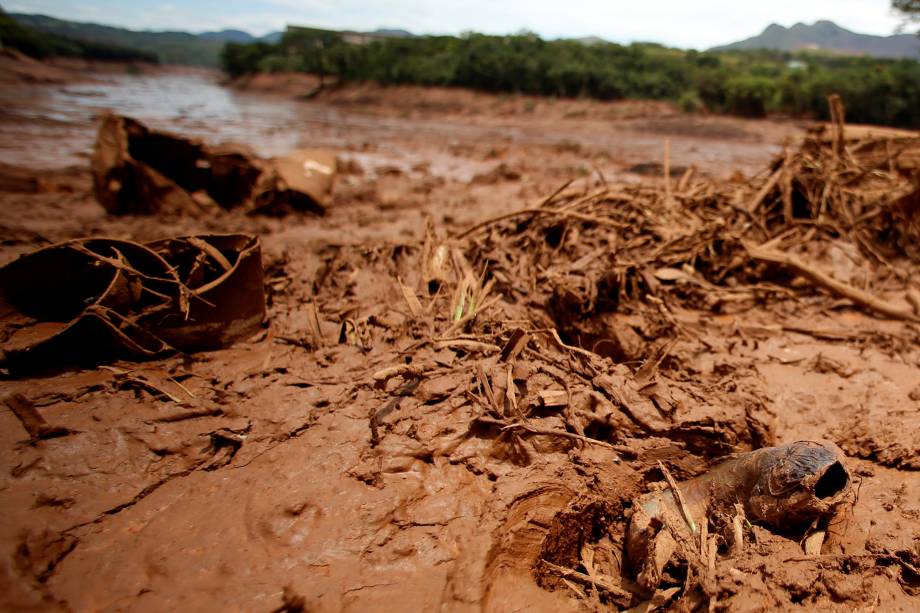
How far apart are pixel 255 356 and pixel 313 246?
1921 millimetres

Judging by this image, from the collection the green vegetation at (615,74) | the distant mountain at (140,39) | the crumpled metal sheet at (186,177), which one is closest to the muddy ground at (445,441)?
the crumpled metal sheet at (186,177)

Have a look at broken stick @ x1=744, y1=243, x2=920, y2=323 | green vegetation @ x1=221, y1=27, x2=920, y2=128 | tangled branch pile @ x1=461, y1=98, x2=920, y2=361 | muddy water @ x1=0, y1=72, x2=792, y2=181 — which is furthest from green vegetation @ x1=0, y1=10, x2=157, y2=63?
broken stick @ x1=744, y1=243, x2=920, y2=323

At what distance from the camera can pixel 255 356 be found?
2.55 m

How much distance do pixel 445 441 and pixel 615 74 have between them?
33.8 metres

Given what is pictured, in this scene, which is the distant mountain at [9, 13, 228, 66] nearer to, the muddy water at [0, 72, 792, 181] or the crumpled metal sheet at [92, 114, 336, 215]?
the muddy water at [0, 72, 792, 181]

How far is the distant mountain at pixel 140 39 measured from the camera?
98.1 meters

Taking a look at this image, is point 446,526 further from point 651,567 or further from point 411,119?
point 411,119

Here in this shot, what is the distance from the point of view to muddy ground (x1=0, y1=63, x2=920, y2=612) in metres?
1.50

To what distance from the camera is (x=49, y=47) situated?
141 feet

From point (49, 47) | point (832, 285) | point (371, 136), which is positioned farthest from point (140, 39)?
point (832, 285)

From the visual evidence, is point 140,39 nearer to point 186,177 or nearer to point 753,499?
point 186,177

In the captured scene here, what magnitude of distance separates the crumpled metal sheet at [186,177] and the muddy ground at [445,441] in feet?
9.00

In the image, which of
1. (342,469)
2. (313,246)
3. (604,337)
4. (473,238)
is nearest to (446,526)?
(342,469)

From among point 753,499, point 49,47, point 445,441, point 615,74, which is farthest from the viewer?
point 49,47
